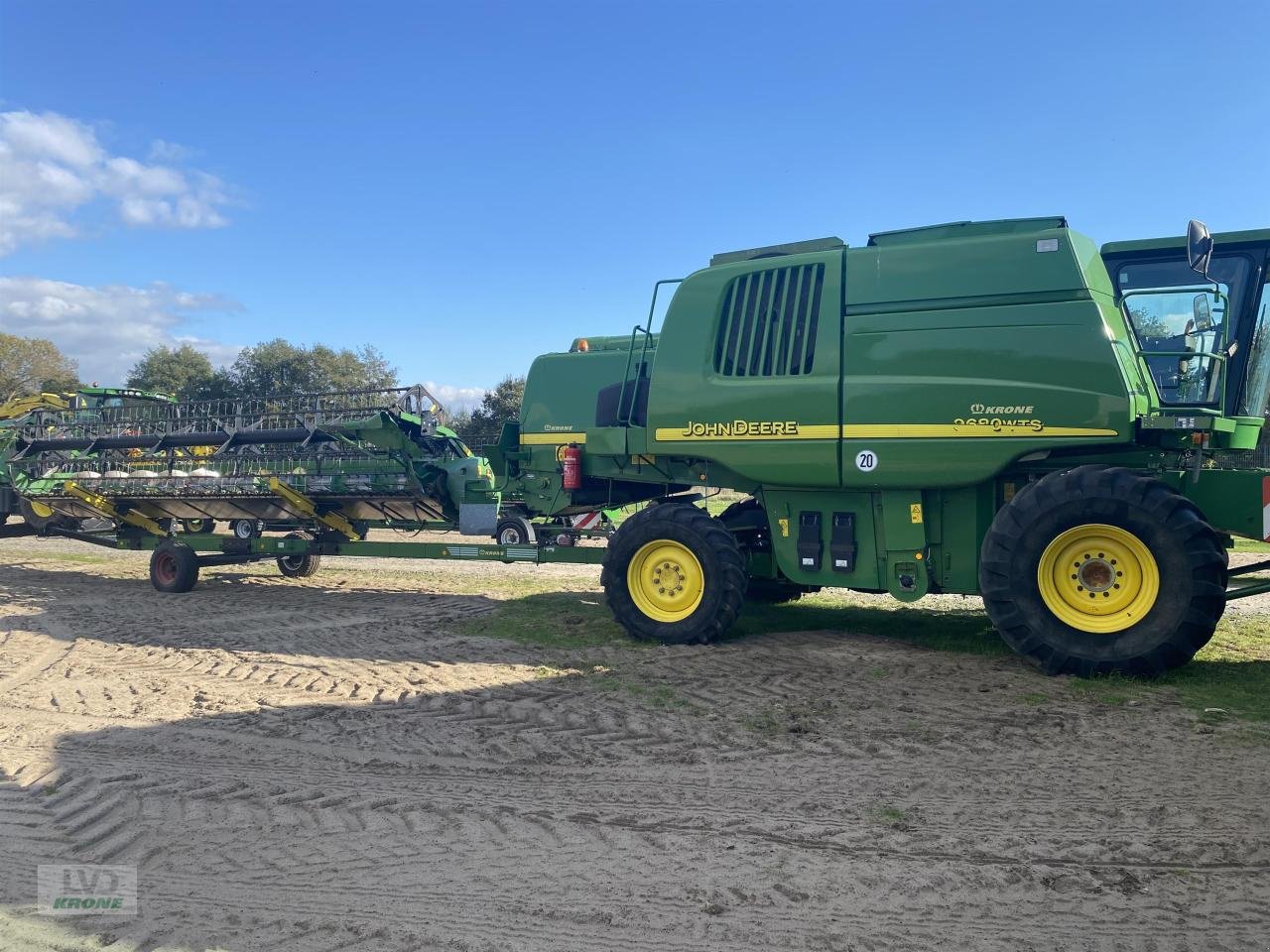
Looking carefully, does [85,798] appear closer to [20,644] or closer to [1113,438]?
[20,644]

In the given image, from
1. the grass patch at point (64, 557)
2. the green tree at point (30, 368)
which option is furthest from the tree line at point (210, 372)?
the grass patch at point (64, 557)

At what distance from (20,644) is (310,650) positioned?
298 centimetres

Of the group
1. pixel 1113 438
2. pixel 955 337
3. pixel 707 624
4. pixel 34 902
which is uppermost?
pixel 955 337

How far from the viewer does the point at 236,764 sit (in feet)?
14.8

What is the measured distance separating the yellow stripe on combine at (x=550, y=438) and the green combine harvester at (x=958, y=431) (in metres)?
0.02

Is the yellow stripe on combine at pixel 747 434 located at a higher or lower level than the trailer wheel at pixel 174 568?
higher

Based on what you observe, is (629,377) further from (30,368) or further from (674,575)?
(30,368)

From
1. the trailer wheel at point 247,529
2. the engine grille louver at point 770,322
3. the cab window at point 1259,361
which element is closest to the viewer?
the cab window at point 1259,361

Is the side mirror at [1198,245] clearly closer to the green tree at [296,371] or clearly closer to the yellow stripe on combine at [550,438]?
the yellow stripe on combine at [550,438]

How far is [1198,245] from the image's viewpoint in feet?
18.8

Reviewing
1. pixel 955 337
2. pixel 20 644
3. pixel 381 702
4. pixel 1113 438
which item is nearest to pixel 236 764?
pixel 381 702

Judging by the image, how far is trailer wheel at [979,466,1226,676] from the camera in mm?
5418

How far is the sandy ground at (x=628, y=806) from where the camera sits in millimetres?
2941

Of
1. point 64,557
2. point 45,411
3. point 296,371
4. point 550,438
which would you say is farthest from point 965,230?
point 296,371
